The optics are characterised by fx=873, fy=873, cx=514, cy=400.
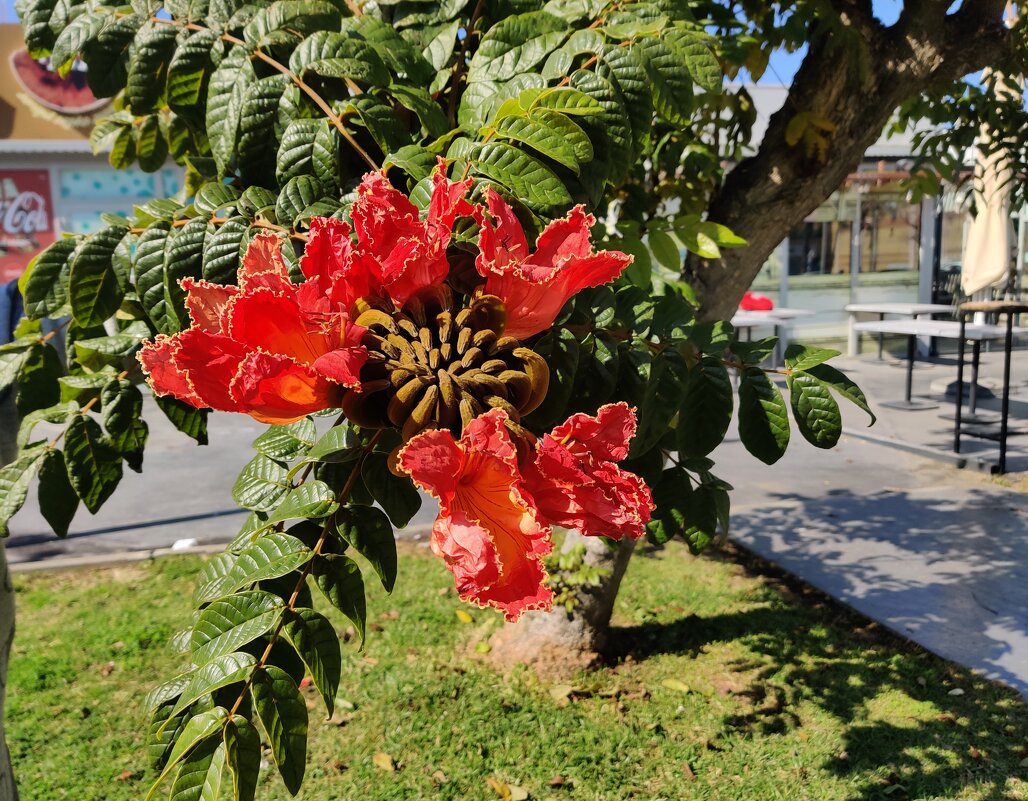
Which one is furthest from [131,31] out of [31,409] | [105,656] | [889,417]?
[889,417]

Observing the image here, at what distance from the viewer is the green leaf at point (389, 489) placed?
114 centimetres

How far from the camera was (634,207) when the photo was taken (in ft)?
10.7

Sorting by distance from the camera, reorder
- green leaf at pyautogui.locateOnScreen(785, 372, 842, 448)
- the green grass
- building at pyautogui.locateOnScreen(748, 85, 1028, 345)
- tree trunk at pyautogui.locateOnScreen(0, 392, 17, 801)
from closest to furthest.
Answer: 1. green leaf at pyautogui.locateOnScreen(785, 372, 842, 448)
2. tree trunk at pyautogui.locateOnScreen(0, 392, 17, 801)
3. the green grass
4. building at pyautogui.locateOnScreen(748, 85, 1028, 345)

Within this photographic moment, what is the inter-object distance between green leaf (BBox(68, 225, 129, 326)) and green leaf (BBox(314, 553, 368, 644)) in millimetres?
725

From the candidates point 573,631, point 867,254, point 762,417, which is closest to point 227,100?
point 762,417

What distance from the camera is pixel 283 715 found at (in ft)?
3.85

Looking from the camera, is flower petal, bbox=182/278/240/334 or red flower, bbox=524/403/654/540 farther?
flower petal, bbox=182/278/240/334

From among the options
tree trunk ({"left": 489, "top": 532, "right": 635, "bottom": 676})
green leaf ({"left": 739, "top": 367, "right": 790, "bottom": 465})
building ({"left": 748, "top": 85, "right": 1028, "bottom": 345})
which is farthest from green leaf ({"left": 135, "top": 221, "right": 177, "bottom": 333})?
building ({"left": 748, "top": 85, "right": 1028, "bottom": 345})

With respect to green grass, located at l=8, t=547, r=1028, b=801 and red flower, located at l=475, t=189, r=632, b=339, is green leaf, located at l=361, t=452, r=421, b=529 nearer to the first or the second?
red flower, located at l=475, t=189, r=632, b=339

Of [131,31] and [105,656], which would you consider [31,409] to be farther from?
[105,656]

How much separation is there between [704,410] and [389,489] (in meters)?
0.64

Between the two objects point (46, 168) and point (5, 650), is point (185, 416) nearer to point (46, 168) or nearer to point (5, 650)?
point (5, 650)

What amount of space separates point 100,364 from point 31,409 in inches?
7.8

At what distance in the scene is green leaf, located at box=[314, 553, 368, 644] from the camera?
4.14 feet
